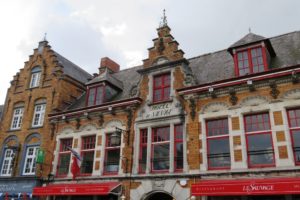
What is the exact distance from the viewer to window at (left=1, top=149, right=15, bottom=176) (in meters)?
19.0

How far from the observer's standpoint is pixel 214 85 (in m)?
13.4

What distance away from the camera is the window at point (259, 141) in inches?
458

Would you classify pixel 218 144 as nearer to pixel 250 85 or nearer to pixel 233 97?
pixel 233 97

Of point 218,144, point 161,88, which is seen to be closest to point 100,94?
point 161,88

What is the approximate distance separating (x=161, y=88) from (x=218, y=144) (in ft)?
14.6

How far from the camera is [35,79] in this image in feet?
70.2

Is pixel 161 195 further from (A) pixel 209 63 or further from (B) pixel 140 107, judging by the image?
(A) pixel 209 63

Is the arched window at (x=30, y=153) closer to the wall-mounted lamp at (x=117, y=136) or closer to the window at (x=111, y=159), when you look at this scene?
the window at (x=111, y=159)

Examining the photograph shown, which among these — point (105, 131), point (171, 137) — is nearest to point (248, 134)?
point (171, 137)

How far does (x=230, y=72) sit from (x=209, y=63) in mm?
2220

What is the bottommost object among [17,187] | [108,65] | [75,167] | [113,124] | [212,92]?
[17,187]

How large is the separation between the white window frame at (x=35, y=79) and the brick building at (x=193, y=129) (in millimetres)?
4174

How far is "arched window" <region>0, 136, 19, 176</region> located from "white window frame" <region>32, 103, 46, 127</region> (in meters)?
1.71

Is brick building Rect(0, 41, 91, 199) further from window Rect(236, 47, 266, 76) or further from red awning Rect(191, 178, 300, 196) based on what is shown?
window Rect(236, 47, 266, 76)
